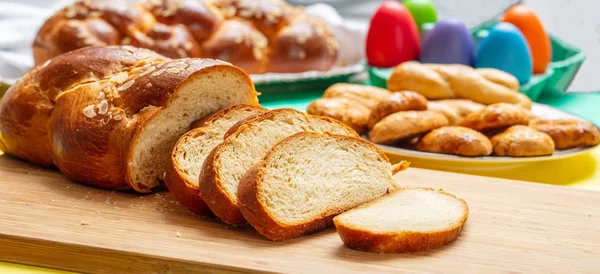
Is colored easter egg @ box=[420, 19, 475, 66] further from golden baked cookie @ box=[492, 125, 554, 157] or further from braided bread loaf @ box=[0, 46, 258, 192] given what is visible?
braided bread loaf @ box=[0, 46, 258, 192]

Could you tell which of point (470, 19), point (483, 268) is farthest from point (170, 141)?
point (470, 19)

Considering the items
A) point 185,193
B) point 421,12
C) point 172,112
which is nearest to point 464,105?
point 172,112

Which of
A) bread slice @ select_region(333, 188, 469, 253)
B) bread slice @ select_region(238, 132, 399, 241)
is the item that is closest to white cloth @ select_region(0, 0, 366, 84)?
bread slice @ select_region(238, 132, 399, 241)

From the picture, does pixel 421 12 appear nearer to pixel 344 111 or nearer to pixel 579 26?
pixel 579 26

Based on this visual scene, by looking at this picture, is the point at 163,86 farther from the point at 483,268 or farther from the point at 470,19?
the point at 470,19

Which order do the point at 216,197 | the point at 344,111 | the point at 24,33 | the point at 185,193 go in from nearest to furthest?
1. the point at 216,197
2. the point at 185,193
3. the point at 344,111
4. the point at 24,33

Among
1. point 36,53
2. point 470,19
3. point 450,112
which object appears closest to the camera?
point 450,112
